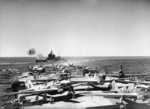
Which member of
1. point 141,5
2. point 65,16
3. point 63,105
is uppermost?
point 141,5

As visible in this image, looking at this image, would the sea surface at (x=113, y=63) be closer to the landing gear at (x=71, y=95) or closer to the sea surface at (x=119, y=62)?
the sea surface at (x=119, y=62)

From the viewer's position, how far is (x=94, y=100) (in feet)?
18.1

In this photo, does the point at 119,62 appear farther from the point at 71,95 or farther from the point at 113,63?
the point at 71,95

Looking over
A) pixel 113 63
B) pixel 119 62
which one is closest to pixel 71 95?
pixel 119 62

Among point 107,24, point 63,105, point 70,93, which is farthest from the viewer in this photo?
point 107,24

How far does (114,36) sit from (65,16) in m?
2.34

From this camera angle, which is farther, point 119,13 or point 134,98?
point 119,13

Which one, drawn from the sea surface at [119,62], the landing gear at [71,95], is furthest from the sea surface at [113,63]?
the landing gear at [71,95]

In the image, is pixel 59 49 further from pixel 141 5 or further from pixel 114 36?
pixel 141 5

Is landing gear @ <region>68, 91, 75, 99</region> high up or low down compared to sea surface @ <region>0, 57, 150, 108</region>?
down

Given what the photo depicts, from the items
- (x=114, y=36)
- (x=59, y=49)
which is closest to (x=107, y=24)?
(x=114, y=36)

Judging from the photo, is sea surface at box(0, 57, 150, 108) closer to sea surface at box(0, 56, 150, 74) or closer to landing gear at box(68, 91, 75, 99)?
sea surface at box(0, 56, 150, 74)

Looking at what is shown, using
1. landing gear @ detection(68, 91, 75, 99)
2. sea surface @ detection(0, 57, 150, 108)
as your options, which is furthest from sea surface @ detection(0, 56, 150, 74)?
landing gear @ detection(68, 91, 75, 99)

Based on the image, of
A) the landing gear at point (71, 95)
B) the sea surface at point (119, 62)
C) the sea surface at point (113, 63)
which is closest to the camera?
the landing gear at point (71, 95)
